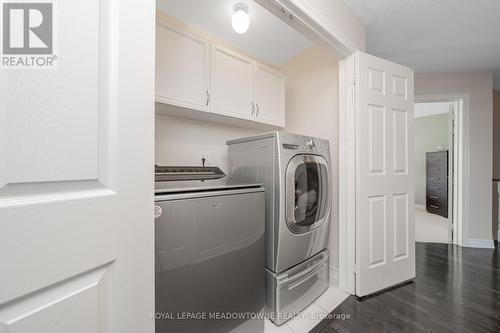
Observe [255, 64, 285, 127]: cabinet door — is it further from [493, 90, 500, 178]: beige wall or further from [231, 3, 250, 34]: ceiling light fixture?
[493, 90, 500, 178]: beige wall

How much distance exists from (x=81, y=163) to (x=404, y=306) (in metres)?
2.22

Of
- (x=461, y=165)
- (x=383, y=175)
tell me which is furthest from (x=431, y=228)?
(x=383, y=175)

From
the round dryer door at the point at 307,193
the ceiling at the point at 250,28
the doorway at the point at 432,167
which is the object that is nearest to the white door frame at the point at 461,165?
the doorway at the point at 432,167

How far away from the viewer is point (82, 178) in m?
0.50

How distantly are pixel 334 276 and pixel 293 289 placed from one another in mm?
680

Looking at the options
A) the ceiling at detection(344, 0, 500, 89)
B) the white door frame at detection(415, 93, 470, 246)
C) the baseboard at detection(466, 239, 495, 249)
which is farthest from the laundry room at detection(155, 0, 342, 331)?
the baseboard at detection(466, 239, 495, 249)

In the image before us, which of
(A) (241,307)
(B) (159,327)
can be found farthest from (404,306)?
(B) (159,327)

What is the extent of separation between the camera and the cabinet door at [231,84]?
1.73 m

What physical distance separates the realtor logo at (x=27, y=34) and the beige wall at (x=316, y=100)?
1991 mm

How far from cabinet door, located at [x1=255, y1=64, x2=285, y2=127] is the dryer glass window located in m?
0.73

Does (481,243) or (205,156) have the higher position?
(205,156)

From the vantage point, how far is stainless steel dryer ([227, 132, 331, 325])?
140 centimetres

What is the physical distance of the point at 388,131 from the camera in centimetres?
184

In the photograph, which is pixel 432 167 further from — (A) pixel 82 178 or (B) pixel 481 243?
(A) pixel 82 178
